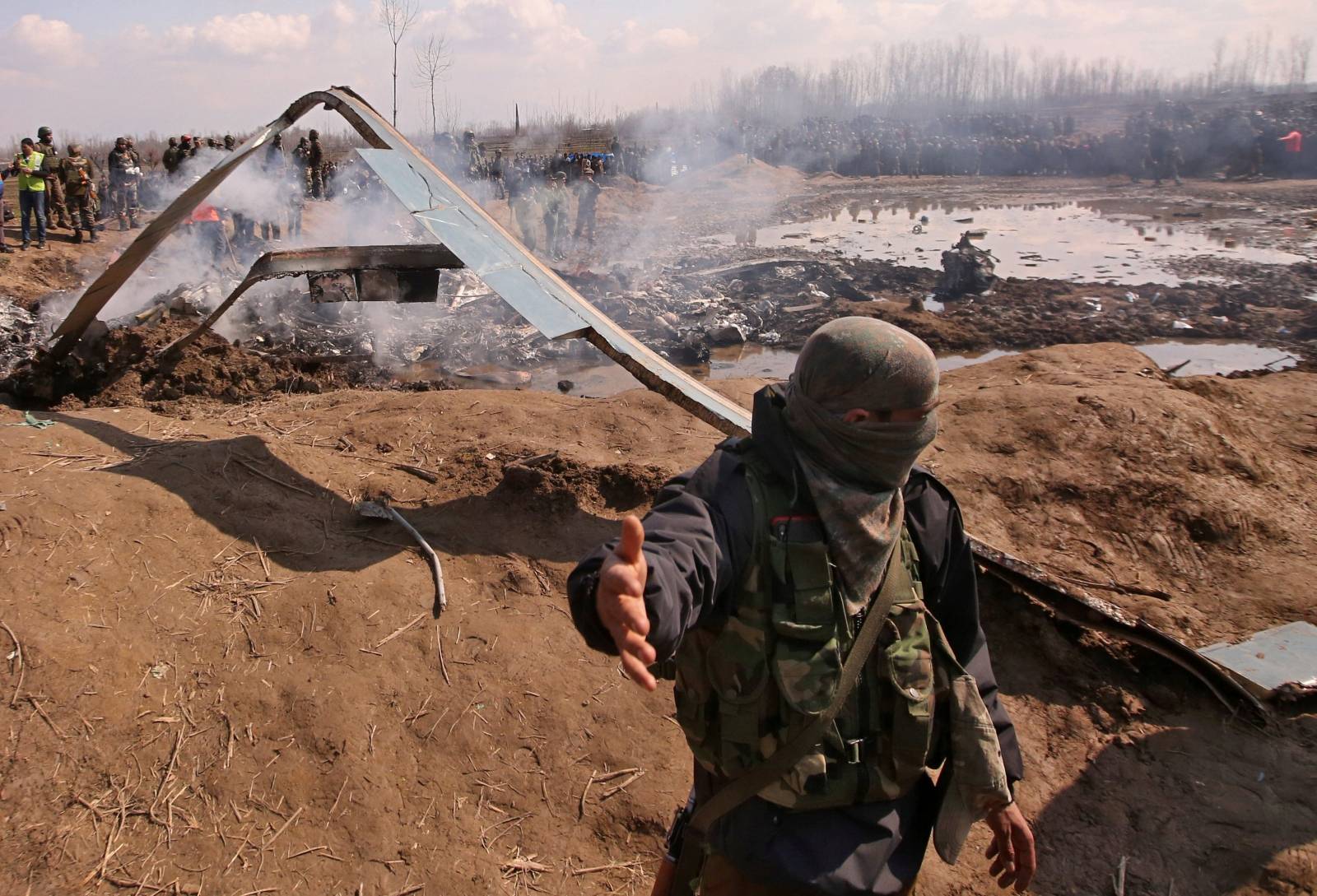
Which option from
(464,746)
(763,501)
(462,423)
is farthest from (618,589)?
(462,423)

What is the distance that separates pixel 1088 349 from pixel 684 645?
6917 millimetres

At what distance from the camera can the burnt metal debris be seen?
4.18 metres

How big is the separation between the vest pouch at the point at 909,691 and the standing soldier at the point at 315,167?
15.6 metres

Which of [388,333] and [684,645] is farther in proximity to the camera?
[388,333]

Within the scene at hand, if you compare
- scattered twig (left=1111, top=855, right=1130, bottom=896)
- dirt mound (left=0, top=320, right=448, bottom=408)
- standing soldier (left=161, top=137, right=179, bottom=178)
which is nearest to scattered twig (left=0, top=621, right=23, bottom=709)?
dirt mound (left=0, top=320, right=448, bottom=408)

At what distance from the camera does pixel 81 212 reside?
12.2 meters

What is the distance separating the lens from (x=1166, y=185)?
28.0 metres

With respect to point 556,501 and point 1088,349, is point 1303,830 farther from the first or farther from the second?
point 1088,349

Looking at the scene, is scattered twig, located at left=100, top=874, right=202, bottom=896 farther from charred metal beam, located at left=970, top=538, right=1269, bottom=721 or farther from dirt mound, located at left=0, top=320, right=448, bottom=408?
dirt mound, located at left=0, top=320, right=448, bottom=408

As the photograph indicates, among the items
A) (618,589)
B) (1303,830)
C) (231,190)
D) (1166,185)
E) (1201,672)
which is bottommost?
(1303,830)

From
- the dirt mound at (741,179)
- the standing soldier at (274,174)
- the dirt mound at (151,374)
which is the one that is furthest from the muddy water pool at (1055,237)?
the dirt mound at (151,374)

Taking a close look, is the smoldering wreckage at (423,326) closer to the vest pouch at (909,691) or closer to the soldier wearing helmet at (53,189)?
the vest pouch at (909,691)

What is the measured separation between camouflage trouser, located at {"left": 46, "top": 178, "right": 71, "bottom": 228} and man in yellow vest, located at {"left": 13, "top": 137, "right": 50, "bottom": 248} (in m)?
0.90

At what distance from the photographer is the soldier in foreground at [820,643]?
1.46 m
